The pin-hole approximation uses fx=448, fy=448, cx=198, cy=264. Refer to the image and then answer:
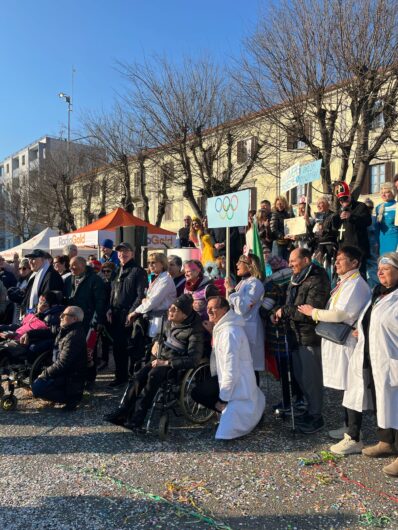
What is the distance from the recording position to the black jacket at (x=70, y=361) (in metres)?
5.12

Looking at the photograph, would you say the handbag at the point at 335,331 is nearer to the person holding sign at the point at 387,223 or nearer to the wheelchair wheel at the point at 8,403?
the person holding sign at the point at 387,223

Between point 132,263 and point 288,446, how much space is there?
3311 millimetres

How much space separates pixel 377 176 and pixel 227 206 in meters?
17.7

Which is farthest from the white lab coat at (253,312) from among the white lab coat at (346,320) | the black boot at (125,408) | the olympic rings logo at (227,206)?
the olympic rings logo at (227,206)

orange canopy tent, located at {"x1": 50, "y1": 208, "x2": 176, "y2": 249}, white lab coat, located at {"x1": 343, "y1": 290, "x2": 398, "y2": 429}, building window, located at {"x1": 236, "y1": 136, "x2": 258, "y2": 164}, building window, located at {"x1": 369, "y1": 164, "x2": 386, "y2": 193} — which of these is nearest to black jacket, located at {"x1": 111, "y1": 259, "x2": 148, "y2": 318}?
white lab coat, located at {"x1": 343, "y1": 290, "x2": 398, "y2": 429}

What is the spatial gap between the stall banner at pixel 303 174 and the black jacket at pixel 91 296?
3.13 meters

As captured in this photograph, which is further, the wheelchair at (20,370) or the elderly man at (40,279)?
the elderly man at (40,279)

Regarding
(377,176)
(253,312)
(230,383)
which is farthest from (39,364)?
(377,176)

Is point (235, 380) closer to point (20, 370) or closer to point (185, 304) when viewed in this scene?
point (185, 304)

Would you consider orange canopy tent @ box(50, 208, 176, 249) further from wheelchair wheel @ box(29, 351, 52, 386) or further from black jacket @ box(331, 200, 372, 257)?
black jacket @ box(331, 200, 372, 257)

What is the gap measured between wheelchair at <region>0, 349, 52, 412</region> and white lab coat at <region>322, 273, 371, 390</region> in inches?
135

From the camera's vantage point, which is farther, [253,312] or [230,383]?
[253,312]

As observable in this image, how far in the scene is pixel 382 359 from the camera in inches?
139

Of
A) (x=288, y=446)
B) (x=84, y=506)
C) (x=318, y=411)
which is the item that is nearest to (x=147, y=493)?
(x=84, y=506)
